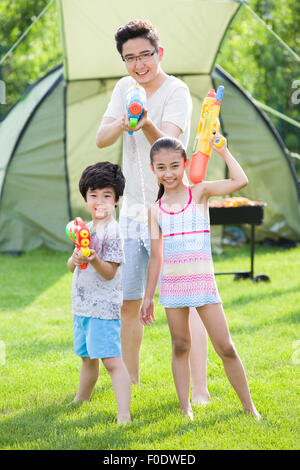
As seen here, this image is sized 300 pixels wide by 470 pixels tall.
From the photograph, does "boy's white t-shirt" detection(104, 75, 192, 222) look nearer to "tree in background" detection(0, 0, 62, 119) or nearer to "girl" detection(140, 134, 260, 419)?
"girl" detection(140, 134, 260, 419)

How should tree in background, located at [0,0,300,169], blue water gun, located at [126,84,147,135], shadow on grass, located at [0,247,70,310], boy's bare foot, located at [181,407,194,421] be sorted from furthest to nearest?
tree in background, located at [0,0,300,169]
shadow on grass, located at [0,247,70,310]
boy's bare foot, located at [181,407,194,421]
blue water gun, located at [126,84,147,135]

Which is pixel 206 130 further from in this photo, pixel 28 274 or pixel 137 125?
pixel 28 274

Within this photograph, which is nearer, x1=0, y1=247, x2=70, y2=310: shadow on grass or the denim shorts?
the denim shorts

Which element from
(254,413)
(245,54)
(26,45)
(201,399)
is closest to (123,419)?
(201,399)

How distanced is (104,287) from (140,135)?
729 millimetres

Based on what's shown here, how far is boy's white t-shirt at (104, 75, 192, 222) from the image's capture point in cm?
301

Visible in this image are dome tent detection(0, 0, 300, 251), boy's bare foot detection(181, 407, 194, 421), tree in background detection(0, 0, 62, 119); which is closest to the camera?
boy's bare foot detection(181, 407, 194, 421)

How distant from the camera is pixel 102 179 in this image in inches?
112

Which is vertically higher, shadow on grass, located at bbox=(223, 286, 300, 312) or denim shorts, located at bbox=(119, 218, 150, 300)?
denim shorts, located at bbox=(119, 218, 150, 300)

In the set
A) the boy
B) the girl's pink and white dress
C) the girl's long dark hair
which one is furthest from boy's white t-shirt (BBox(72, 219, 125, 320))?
the girl's long dark hair

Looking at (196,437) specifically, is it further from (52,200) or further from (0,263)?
(52,200)

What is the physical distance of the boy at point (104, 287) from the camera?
2.84 metres

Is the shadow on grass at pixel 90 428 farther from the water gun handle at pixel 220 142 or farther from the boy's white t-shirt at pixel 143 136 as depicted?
the water gun handle at pixel 220 142

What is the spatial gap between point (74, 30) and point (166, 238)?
3929mm
